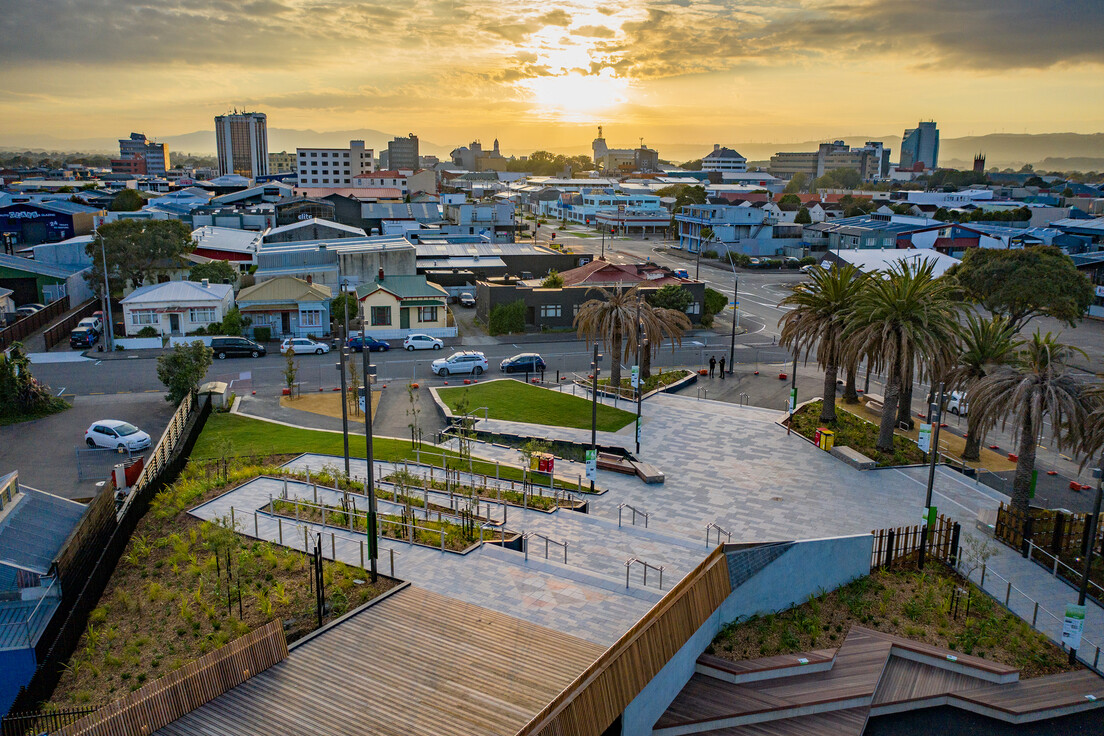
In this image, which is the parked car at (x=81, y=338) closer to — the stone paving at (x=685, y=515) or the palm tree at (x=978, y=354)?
the stone paving at (x=685, y=515)

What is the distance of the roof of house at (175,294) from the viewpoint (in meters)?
50.3

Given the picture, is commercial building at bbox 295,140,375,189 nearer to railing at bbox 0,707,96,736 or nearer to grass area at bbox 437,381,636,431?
grass area at bbox 437,381,636,431

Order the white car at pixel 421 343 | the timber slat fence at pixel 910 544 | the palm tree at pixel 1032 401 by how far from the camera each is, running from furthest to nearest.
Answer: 1. the white car at pixel 421 343
2. the palm tree at pixel 1032 401
3. the timber slat fence at pixel 910 544

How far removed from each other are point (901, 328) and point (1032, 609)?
12.1 meters

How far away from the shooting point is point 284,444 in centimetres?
3150

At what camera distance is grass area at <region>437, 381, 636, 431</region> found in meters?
34.6

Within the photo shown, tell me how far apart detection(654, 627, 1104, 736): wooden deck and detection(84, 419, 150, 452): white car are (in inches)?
1008

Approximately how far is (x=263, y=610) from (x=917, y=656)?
1532 cm

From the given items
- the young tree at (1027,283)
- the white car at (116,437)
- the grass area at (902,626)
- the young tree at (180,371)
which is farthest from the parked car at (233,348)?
the young tree at (1027,283)

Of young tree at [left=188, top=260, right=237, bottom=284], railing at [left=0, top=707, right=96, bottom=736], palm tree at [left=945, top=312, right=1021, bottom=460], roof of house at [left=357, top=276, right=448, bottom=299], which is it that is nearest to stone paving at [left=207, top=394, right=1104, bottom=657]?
palm tree at [left=945, top=312, right=1021, bottom=460]

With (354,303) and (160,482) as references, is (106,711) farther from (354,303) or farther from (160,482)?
(354,303)

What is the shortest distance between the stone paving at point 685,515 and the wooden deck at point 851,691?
219 cm

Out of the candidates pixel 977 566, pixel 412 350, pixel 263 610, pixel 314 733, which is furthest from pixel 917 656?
pixel 412 350

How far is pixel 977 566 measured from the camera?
21.7 meters
